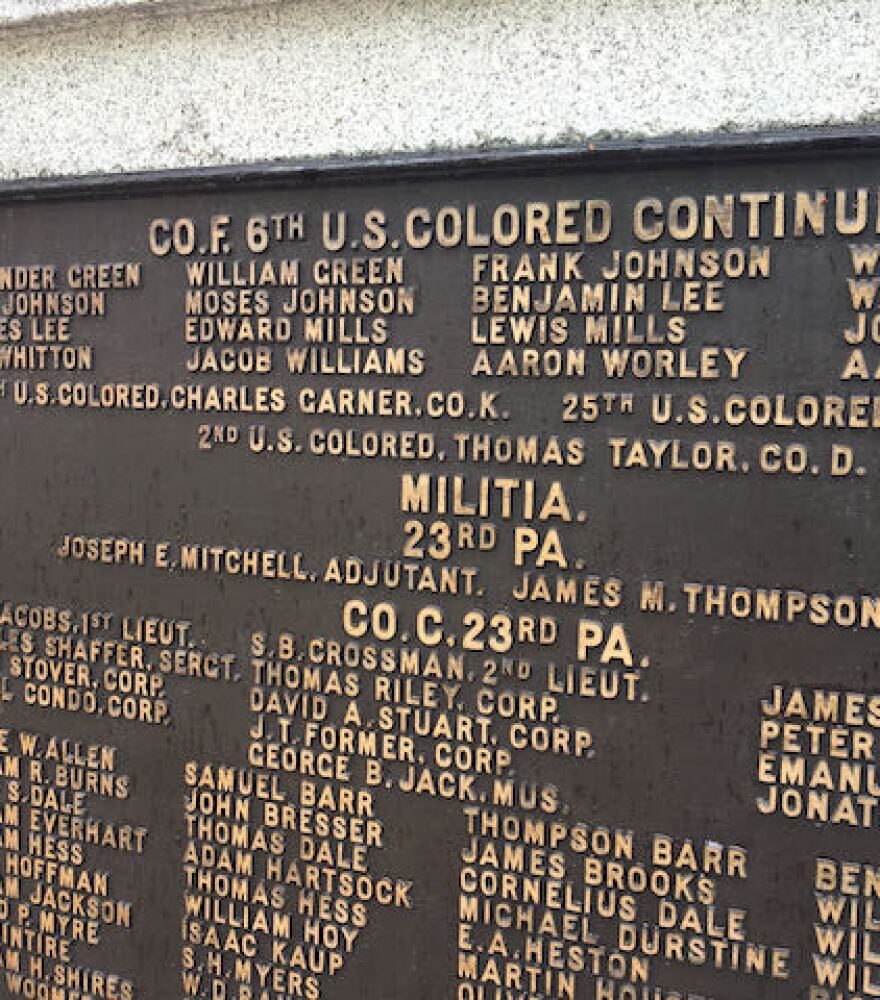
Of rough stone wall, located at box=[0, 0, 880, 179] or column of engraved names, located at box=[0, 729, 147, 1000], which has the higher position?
rough stone wall, located at box=[0, 0, 880, 179]

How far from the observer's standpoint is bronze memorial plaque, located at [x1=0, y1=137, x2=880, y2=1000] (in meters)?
2.04

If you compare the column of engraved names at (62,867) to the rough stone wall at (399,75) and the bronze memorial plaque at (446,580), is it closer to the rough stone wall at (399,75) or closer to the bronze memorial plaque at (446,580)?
the bronze memorial plaque at (446,580)

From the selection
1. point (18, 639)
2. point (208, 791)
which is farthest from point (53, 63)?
point (208, 791)

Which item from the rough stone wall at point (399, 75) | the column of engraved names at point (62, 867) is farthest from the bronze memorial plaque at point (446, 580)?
the rough stone wall at point (399, 75)

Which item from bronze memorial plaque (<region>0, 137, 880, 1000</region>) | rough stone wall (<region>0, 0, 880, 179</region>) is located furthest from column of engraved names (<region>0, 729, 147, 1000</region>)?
rough stone wall (<region>0, 0, 880, 179</region>)

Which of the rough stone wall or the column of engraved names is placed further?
the column of engraved names

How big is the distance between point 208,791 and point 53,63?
2100mm

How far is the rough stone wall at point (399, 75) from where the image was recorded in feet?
6.73

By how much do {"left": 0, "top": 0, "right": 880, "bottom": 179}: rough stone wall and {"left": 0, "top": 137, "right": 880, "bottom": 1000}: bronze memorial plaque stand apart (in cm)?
13

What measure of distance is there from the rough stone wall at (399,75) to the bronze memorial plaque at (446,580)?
0.13m

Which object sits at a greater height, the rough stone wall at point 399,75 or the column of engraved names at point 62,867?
the rough stone wall at point 399,75

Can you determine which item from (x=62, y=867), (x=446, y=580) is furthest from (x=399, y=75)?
(x=62, y=867)

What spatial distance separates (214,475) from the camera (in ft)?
8.25

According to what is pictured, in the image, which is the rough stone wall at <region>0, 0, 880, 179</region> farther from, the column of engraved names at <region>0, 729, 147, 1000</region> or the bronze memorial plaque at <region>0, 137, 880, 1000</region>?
the column of engraved names at <region>0, 729, 147, 1000</region>
